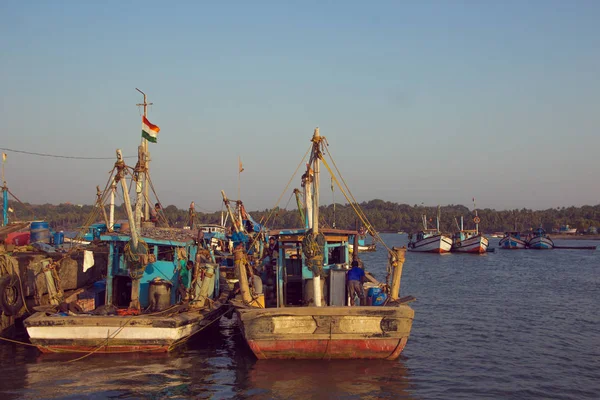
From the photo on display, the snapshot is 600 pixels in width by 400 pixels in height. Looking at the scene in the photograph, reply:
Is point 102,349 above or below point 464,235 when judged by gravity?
below

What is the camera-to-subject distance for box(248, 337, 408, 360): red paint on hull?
44.9 ft

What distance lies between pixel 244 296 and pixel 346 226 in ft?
398

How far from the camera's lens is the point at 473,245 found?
73438mm

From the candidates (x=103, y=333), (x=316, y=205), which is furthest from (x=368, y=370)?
(x=103, y=333)

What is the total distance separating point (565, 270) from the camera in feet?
156

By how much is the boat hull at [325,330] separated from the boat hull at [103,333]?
2325mm

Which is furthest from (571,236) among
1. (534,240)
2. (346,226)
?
(534,240)

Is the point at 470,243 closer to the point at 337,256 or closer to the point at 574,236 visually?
the point at 337,256

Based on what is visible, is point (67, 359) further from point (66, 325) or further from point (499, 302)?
point (499, 302)

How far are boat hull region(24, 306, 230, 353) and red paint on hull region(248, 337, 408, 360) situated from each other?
242 centimetres

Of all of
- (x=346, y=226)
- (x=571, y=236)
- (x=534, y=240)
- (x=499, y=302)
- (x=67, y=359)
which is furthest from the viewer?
(x=571, y=236)

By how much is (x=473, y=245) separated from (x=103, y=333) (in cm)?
6543

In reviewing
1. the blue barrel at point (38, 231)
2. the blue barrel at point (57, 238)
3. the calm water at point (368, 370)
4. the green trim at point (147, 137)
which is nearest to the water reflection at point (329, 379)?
the calm water at point (368, 370)

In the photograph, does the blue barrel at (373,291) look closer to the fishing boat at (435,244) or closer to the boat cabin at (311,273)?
the boat cabin at (311,273)
